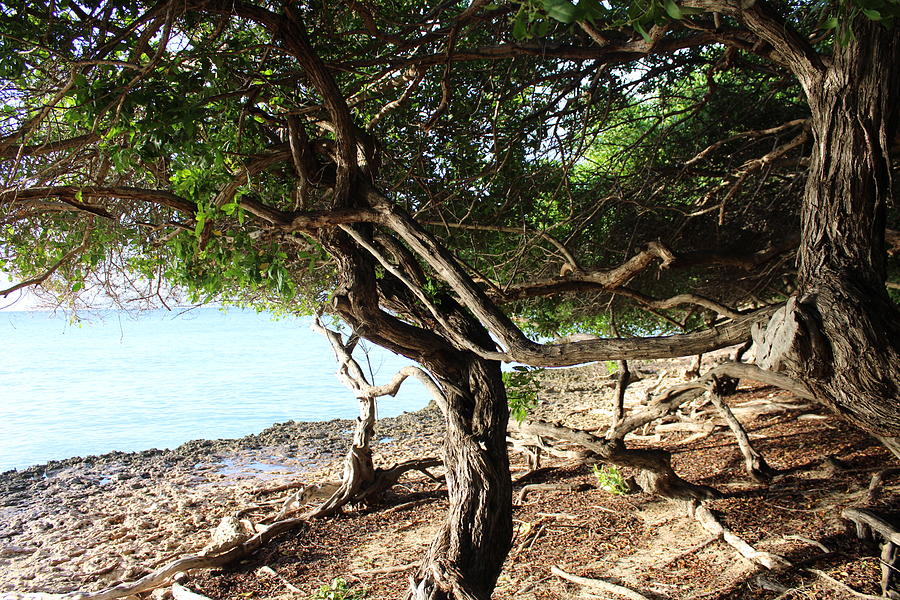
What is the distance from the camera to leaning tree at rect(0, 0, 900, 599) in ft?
8.66

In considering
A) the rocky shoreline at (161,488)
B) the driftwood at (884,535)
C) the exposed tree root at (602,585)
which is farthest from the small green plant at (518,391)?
the driftwood at (884,535)

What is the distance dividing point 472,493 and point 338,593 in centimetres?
179

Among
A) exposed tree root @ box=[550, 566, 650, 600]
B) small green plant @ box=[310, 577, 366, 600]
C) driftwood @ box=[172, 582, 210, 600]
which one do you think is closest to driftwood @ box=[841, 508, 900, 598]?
exposed tree root @ box=[550, 566, 650, 600]

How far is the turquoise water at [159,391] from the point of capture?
17938mm

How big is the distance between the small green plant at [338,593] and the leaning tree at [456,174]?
1.46 metres

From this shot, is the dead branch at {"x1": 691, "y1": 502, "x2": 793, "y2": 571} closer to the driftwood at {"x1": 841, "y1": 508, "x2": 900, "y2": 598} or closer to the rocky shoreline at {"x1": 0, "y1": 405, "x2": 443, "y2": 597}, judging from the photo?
the driftwood at {"x1": 841, "y1": 508, "x2": 900, "y2": 598}

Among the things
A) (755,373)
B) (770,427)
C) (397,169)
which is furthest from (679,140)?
(770,427)

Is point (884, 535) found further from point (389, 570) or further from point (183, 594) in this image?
point (183, 594)

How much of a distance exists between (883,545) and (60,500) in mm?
10257

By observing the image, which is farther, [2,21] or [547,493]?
[547,493]

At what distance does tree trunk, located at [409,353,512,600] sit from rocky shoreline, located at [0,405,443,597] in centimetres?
370

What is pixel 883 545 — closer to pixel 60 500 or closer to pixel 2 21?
pixel 2 21

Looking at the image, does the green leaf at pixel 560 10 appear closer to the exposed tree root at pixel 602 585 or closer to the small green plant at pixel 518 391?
the small green plant at pixel 518 391

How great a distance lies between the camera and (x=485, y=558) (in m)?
3.69
